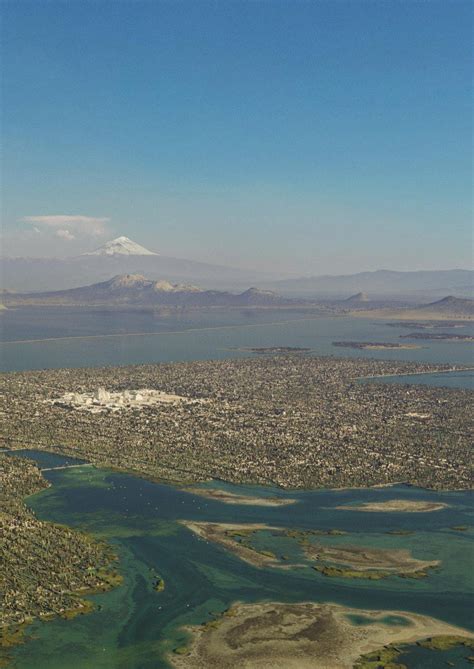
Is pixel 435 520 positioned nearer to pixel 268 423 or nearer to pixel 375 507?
pixel 375 507

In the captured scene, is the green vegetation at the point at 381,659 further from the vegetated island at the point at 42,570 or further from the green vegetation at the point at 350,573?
the vegetated island at the point at 42,570

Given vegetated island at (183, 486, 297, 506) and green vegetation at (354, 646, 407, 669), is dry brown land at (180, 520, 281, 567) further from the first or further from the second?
green vegetation at (354, 646, 407, 669)

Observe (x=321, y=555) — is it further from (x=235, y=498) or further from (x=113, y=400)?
(x=113, y=400)

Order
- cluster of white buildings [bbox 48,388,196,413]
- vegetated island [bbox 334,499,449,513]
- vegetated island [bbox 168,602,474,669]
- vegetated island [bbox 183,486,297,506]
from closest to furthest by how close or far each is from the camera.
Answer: vegetated island [bbox 168,602,474,669]
vegetated island [bbox 334,499,449,513]
vegetated island [bbox 183,486,297,506]
cluster of white buildings [bbox 48,388,196,413]

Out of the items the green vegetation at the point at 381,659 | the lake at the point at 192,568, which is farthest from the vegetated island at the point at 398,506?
the green vegetation at the point at 381,659

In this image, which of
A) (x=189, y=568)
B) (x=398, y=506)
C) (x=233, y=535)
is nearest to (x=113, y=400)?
(x=398, y=506)

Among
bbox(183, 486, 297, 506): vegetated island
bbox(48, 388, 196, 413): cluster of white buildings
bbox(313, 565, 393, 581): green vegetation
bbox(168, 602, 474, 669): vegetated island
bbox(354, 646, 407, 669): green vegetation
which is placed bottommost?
bbox(354, 646, 407, 669): green vegetation

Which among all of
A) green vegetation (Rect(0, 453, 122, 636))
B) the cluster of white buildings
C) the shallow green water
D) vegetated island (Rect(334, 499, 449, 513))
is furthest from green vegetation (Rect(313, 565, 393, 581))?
the cluster of white buildings

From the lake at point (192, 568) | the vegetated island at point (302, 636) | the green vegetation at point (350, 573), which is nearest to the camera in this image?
the vegetated island at point (302, 636)
